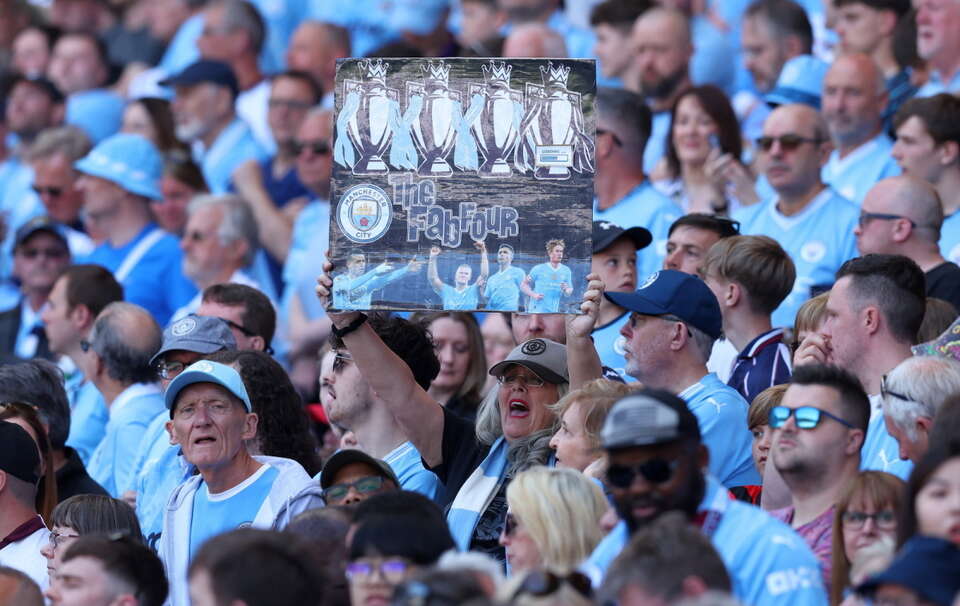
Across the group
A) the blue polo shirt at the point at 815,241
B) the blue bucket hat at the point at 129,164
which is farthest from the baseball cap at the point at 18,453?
the blue bucket hat at the point at 129,164

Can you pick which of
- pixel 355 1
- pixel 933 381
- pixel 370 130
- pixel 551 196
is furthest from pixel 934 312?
pixel 355 1

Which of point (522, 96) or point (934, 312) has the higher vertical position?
point (522, 96)

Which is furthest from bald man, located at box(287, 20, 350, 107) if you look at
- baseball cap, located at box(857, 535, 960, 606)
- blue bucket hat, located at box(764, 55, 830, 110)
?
baseball cap, located at box(857, 535, 960, 606)

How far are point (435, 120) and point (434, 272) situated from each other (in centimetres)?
57

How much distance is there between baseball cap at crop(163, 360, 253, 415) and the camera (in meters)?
6.70

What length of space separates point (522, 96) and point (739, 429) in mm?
1519

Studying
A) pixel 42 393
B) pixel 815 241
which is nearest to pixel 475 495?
pixel 42 393

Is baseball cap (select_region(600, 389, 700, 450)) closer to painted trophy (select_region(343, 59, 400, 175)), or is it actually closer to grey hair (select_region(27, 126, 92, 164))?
painted trophy (select_region(343, 59, 400, 175))

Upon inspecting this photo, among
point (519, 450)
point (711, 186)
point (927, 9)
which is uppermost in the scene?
point (927, 9)

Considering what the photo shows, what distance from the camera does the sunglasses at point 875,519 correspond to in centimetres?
517

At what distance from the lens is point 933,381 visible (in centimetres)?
586

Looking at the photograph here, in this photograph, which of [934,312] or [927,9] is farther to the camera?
[927,9]

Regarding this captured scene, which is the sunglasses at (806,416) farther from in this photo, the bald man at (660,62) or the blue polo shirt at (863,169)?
the bald man at (660,62)

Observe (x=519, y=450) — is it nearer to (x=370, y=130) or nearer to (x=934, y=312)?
(x=370, y=130)
